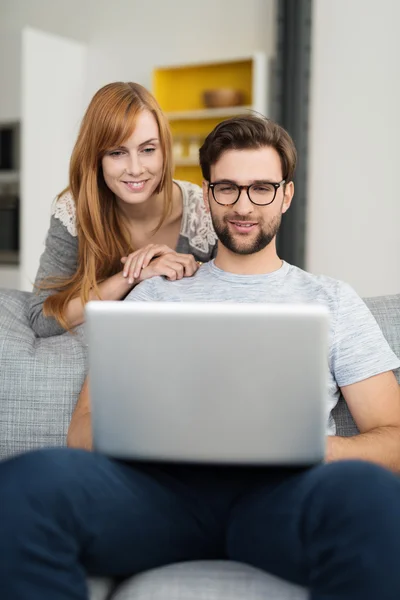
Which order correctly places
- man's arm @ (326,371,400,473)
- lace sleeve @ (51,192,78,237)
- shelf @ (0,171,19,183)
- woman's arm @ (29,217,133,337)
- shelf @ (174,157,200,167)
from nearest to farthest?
man's arm @ (326,371,400,473), woman's arm @ (29,217,133,337), lace sleeve @ (51,192,78,237), shelf @ (174,157,200,167), shelf @ (0,171,19,183)

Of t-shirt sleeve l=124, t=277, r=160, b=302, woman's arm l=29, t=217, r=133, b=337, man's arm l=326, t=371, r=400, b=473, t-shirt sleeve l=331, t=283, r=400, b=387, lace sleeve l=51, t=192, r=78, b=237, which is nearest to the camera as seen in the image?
man's arm l=326, t=371, r=400, b=473

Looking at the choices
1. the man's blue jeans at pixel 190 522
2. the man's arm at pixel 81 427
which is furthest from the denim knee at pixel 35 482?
the man's arm at pixel 81 427

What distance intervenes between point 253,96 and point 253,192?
3185 millimetres

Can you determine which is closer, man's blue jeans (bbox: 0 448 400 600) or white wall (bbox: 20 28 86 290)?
man's blue jeans (bbox: 0 448 400 600)

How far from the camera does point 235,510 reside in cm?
140

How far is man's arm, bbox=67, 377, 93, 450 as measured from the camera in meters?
1.64

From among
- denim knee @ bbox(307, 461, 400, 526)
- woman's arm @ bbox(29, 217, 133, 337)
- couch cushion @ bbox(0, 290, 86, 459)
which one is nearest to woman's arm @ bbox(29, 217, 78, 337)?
woman's arm @ bbox(29, 217, 133, 337)

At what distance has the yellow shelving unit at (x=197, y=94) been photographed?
4883 mm

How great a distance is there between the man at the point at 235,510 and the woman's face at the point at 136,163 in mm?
685

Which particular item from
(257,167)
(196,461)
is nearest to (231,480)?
(196,461)

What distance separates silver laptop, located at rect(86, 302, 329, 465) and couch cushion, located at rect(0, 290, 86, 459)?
0.65 meters

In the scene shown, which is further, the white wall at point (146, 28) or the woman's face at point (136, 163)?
the white wall at point (146, 28)

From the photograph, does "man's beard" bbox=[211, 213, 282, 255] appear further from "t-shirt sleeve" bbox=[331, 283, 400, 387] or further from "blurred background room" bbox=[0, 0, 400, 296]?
"blurred background room" bbox=[0, 0, 400, 296]

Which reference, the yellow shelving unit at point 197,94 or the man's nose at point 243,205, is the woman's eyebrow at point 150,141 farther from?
the yellow shelving unit at point 197,94
